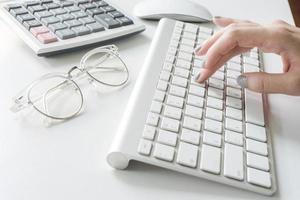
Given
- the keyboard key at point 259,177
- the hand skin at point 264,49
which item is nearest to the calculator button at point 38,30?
the hand skin at point 264,49

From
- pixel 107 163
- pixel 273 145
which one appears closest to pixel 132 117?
pixel 107 163

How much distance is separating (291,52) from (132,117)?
25 centimetres

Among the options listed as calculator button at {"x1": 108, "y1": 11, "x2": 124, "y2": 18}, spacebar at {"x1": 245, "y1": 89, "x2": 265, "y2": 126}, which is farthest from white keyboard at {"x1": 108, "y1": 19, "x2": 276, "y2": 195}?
calculator button at {"x1": 108, "y1": 11, "x2": 124, "y2": 18}

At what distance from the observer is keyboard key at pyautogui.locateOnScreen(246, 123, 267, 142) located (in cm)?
43

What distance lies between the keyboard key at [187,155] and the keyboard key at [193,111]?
5 cm

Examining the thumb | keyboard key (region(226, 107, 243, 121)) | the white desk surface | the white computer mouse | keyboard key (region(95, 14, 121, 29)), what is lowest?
the white desk surface

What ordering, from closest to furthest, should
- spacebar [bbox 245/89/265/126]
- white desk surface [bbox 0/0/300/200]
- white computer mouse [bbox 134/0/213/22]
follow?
white desk surface [bbox 0/0/300/200]
spacebar [bbox 245/89/265/126]
white computer mouse [bbox 134/0/213/22]

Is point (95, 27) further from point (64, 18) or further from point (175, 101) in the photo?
point (175, 101)

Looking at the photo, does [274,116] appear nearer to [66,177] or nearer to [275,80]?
[275,80]

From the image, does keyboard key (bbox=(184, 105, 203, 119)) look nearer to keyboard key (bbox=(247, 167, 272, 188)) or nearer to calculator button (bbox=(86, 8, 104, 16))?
keyboard key (bbox=(247, 167, 272, 188))

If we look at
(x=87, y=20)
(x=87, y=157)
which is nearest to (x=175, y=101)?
(x=87, y=157)

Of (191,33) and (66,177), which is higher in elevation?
(191,33)

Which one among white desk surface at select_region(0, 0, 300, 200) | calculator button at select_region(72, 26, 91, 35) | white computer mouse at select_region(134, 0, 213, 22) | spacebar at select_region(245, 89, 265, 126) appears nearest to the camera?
white desk surface at select_region(0, 0, 300, 200)

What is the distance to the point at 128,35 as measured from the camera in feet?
2.03
